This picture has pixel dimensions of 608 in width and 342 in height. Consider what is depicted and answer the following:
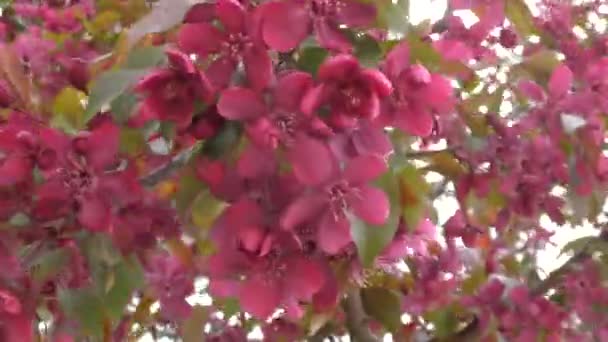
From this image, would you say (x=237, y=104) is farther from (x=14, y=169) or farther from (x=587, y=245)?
(x=587, y=245)

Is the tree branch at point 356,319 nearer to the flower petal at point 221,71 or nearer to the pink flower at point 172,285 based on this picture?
the pink flower at point 172,285

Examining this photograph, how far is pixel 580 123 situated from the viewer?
0.77 m

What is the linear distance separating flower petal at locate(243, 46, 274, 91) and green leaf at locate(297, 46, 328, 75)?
4 cm

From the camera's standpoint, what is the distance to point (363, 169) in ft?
1.88

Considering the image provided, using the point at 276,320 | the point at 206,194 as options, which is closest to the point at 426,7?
the point at 206,194

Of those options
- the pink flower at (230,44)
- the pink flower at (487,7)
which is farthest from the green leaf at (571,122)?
the pink flower at (230,44)

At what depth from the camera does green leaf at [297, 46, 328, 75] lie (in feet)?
2.03

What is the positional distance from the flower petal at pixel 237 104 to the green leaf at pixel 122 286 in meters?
0.23

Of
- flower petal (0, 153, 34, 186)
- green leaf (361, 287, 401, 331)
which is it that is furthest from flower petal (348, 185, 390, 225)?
green leaf (361, 287, 401, 331)

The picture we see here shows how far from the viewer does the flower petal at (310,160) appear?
1.81 feet

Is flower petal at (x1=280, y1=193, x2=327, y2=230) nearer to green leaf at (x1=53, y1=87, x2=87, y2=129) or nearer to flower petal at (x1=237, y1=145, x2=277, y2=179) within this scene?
flower petal at (x1=237, y1=145, x2=277, y2=179)

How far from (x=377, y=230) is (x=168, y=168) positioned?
19 cm

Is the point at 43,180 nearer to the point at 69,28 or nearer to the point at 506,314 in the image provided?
the point at 69,28

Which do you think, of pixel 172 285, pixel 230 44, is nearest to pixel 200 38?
pixel 230 44
